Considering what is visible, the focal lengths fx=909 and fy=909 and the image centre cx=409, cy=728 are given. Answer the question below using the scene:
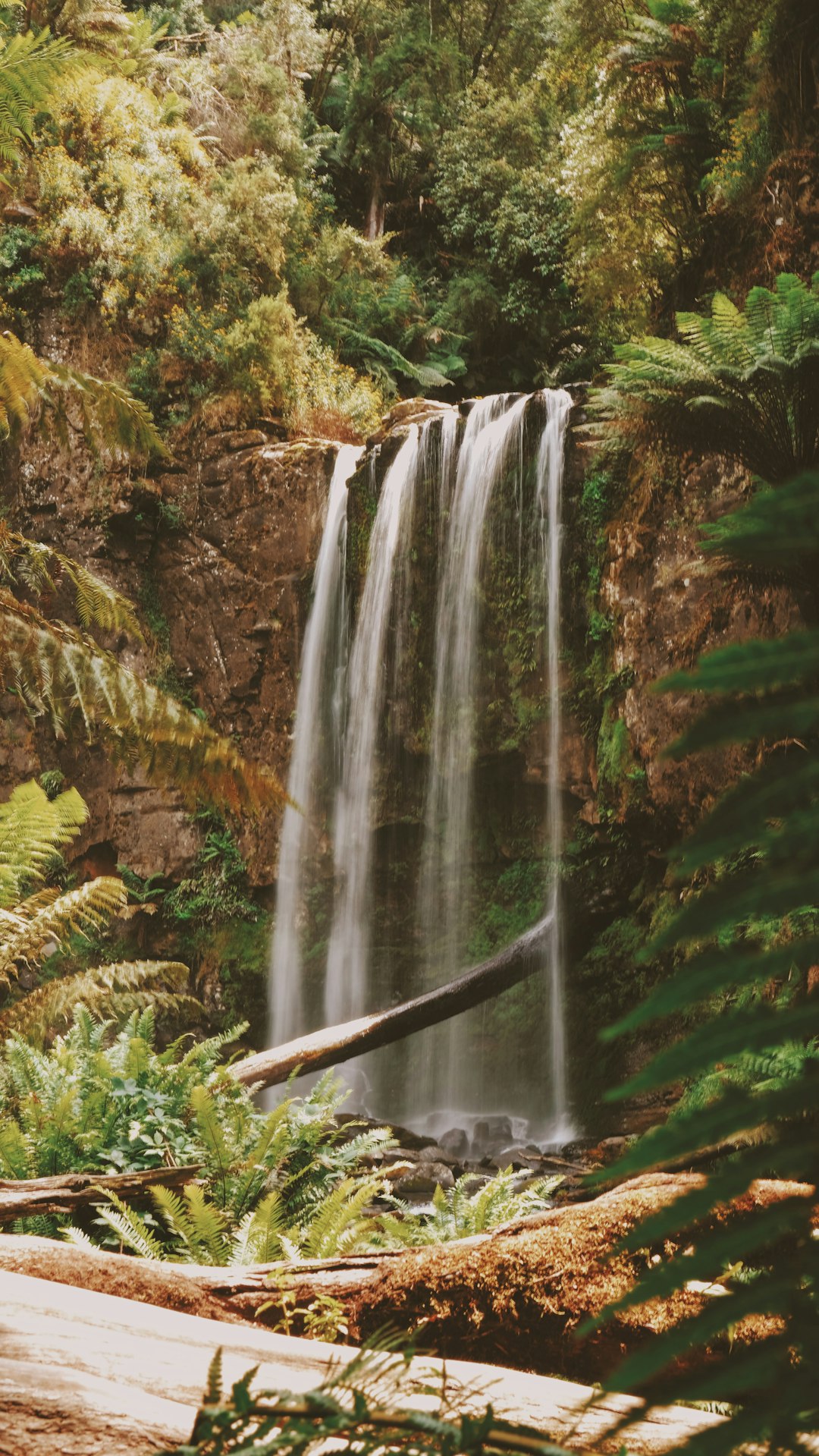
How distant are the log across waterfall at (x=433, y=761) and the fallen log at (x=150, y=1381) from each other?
7210 millimetres

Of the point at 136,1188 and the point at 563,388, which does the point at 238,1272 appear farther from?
the point at 563,388

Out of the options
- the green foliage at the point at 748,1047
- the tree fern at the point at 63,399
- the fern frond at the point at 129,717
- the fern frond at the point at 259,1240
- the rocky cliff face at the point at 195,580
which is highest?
the rocky cliff face at the point at 195,580

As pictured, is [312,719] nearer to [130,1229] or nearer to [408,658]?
[408,658]

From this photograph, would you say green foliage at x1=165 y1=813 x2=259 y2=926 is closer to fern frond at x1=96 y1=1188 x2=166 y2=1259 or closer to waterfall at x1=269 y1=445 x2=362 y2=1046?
waterfall at x1=269 y1=445 x2=362 y2=1046

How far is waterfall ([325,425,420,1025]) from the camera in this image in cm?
1063

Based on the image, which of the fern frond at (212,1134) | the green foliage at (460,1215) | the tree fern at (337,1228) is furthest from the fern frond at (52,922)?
the green foliage at (460,1215)

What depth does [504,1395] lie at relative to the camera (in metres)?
1.37

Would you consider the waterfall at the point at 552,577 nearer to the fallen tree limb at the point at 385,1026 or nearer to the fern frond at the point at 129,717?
the fallen tree limb at the point at 385,1026

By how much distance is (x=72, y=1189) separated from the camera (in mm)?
3047

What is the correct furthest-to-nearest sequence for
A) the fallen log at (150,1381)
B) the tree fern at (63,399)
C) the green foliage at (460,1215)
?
the green foliage at (460,1215)
the tree fern at (63,399)
the fallen log at (150,1381)

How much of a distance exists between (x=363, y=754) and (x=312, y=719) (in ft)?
3.20

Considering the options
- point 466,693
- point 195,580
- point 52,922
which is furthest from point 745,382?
point 195,580

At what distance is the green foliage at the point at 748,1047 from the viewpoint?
0.42m

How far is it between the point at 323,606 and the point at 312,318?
6116mm
